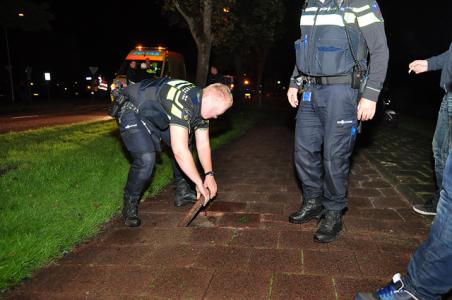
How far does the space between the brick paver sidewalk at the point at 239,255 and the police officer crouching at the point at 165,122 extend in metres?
0.41

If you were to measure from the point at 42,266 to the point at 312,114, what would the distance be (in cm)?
252

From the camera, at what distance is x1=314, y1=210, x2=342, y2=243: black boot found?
3152 millimetres

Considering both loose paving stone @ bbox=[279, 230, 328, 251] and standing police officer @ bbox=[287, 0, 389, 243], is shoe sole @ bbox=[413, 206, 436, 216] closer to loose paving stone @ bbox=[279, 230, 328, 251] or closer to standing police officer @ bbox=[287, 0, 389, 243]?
standing police officer @ bbox=[287, 0, 389, 243]

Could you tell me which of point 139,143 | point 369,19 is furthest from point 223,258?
point 369,19

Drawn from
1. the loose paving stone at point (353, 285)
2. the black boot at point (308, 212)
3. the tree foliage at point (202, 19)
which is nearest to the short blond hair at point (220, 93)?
the black boot at point (308, 212)

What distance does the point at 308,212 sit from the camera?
11.8 feet

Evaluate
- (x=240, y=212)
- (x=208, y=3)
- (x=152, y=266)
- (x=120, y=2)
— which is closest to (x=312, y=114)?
(x=240, y=212)

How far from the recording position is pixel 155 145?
12.0 ft

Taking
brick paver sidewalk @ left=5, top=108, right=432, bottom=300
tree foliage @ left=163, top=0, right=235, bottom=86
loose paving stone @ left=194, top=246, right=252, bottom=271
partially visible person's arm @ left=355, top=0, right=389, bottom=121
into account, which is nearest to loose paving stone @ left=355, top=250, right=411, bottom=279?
brick paver sidewalk @ left=5, top=108, right=432, bottom=300

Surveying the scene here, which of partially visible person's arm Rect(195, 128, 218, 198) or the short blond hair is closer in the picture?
the short blond hair

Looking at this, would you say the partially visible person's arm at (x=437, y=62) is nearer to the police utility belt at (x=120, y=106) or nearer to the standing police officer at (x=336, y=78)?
the standing police officer at (x=336, y=78)

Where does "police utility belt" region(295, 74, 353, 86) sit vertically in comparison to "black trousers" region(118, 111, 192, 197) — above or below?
above

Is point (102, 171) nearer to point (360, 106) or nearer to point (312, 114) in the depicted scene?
point (312, 114)

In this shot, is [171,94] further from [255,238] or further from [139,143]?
[255,238]
